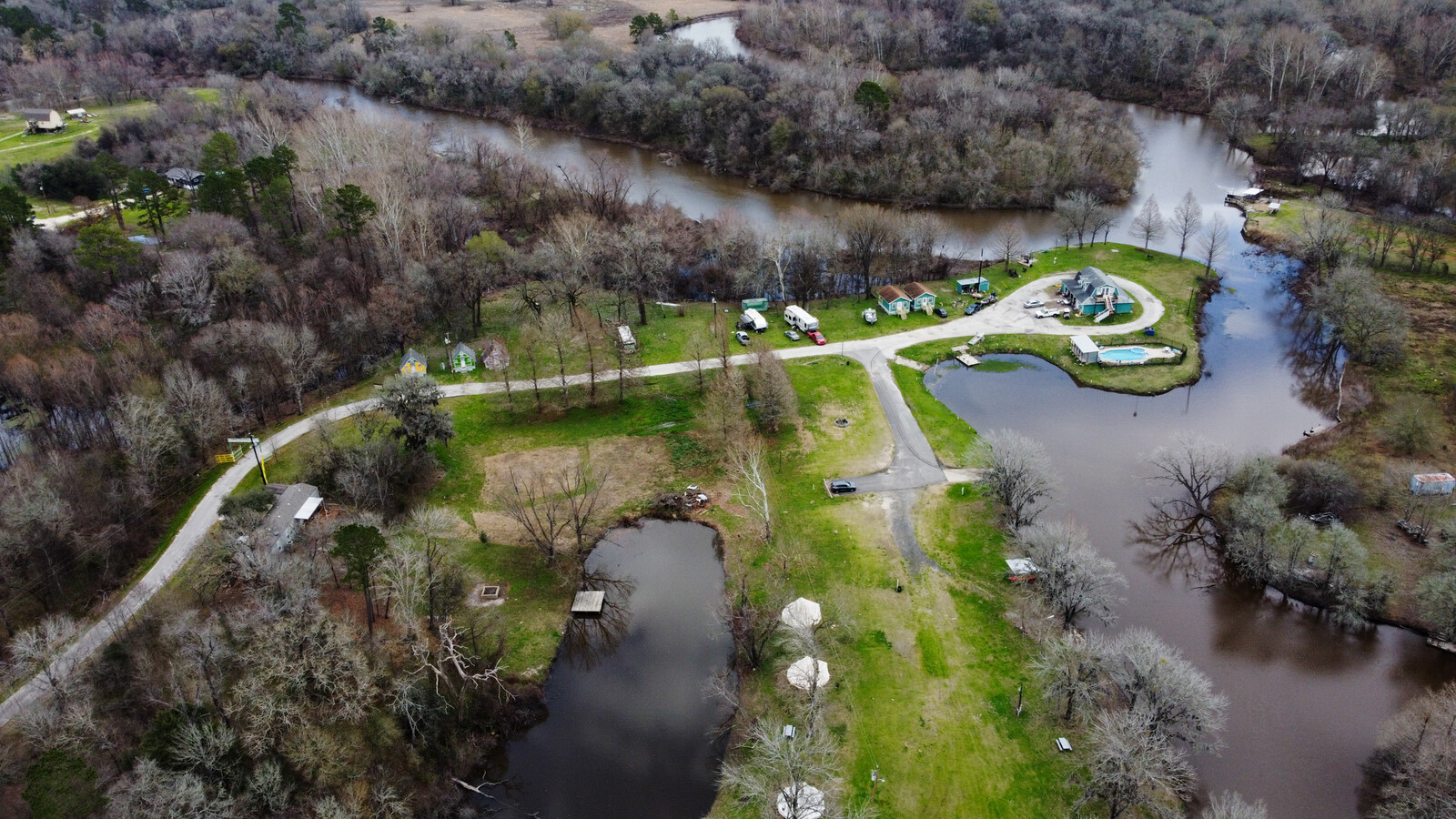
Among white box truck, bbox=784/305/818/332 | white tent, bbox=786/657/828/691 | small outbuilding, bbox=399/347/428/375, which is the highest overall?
small outbuilding, bbox=399/347/428/375

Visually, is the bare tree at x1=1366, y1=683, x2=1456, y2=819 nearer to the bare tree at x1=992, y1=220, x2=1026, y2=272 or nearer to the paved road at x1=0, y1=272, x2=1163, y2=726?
the paved road at x1=0, y1=272, x2=1163, y2=726

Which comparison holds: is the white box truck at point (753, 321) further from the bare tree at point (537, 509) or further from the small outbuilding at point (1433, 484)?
the small outbuilding at point (1433, 484)

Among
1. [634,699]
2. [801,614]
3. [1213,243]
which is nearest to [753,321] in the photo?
[801,614]

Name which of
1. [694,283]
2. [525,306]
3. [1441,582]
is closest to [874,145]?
[694,283]

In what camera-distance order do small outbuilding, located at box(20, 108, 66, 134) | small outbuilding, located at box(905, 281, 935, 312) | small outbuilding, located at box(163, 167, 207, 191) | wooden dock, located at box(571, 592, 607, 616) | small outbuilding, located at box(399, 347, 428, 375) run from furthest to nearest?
small outbuilding, located at box(20, 108, 66, 134) → small outbuilding, located at box(163, 167, 207, 191) → small outbuilding, located at box(905, 281, 935, 312) → small outbuilding, located at box(399, 347, 428, 375) → wooden dock, located at box(571, 592, 607, 616)

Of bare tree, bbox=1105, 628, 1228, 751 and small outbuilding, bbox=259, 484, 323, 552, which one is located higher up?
small outbuilding, bbox=259, 484, 323, 552

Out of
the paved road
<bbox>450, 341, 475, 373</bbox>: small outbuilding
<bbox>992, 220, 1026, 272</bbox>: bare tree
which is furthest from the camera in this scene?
<bbox>992, 220, 1026, 272</bbox>: bare tree

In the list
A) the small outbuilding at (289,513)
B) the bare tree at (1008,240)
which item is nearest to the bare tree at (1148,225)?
the bare tree at (1008,240)

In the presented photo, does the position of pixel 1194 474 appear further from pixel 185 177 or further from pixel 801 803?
pixel 185 177

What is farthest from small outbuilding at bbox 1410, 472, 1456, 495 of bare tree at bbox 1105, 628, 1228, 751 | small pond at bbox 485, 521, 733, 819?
small pond at bbox 485, 521, 733, 819
